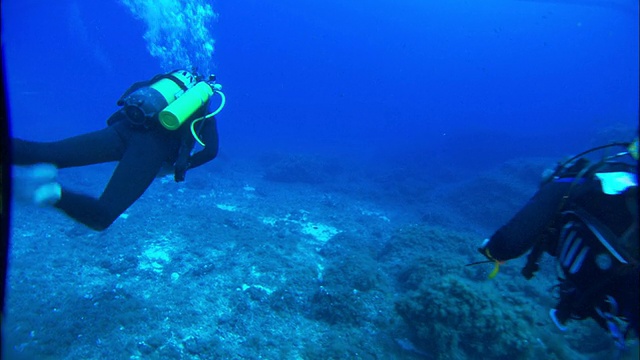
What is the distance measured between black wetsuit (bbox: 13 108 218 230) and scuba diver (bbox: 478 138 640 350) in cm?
376

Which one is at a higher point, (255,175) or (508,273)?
(508,273)

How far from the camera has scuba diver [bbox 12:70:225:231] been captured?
2.99 metres

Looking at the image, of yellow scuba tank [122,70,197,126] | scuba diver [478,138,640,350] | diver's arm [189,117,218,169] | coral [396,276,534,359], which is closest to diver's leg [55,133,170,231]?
yellow scuba tank [122,70,197,126]

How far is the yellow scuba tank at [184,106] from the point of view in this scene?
3.92m

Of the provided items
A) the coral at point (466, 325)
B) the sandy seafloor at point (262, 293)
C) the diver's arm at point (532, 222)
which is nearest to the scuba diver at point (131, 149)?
the sandy seafloor at point (262, 293)

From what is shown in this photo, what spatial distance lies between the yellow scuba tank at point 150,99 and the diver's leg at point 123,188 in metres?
0.23

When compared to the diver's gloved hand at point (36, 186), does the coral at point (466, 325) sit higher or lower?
lower

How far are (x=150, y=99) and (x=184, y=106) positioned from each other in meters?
0.41

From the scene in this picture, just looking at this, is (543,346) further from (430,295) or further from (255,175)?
(255,175)

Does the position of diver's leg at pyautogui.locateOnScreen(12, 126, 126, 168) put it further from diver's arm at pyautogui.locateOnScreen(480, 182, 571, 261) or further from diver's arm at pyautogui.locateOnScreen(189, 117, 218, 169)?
diver's arm at pyautogui.locateOnScreen(480, 182, 571, 261)

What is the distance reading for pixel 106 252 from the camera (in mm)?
7590

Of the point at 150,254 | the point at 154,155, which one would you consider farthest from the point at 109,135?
the point at 150,254

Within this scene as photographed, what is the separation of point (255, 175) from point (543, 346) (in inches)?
696

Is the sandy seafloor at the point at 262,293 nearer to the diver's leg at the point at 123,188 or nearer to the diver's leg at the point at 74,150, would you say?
the diver's leg at the point at 74,150
